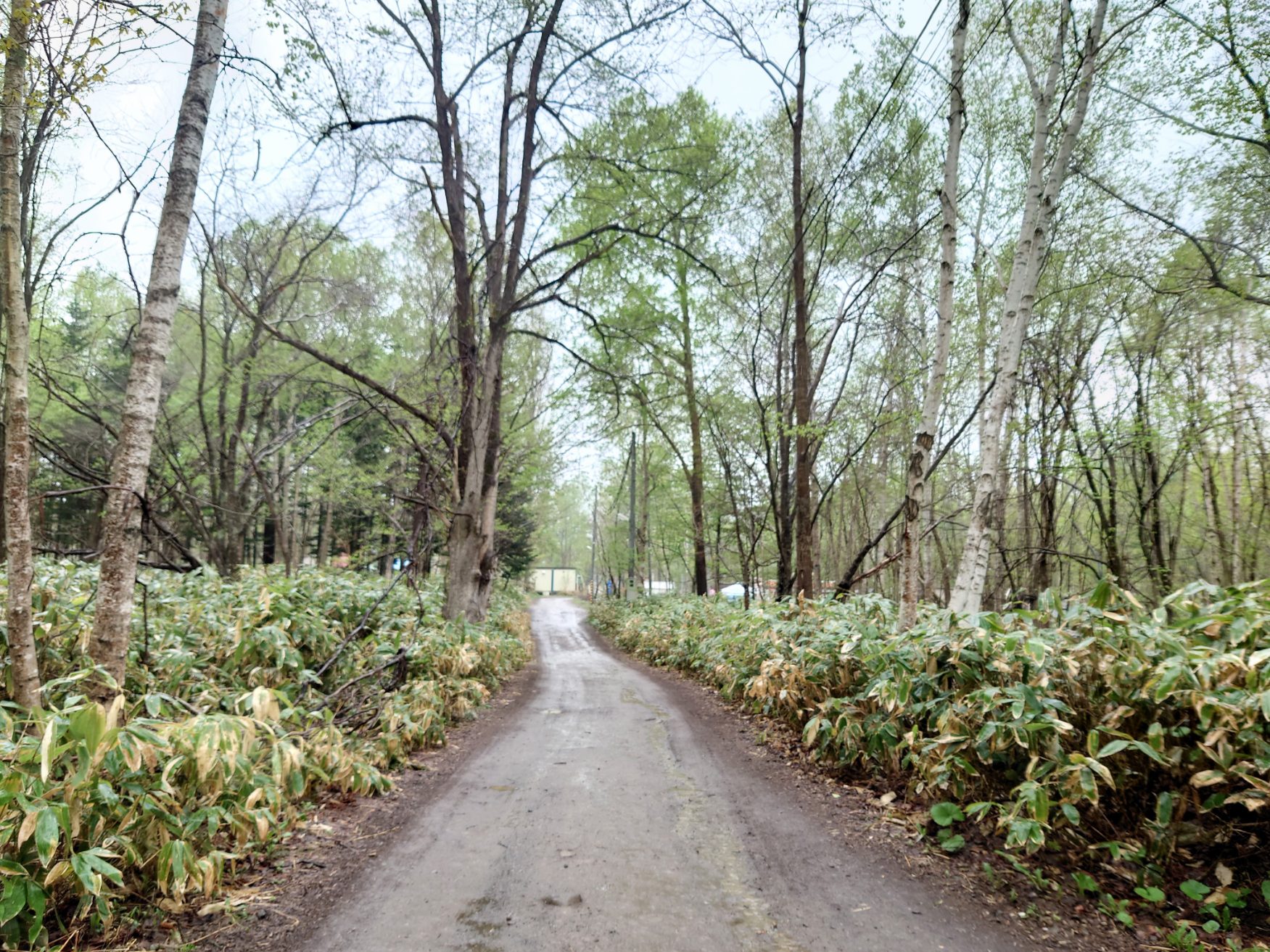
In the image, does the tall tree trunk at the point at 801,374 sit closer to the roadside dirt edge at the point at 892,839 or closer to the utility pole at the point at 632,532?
the roadside dirt edge at the point at 892,839

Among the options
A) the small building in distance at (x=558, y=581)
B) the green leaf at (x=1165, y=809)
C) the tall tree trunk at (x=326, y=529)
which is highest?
the tall tree trunk at (x=326, y=529)

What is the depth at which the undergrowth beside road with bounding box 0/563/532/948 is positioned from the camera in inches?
92.2

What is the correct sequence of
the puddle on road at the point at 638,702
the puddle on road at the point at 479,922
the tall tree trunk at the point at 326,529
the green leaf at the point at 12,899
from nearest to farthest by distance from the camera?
the green leaf at the point at 12,899
the puddle on road at the point at 479,922
the puddle on road at the point at 638,702
the tall tree trunk at the point at 326,529

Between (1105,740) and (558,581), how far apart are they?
7004cm

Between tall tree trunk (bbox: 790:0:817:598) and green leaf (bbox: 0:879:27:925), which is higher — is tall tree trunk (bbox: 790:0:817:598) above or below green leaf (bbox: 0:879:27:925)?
above

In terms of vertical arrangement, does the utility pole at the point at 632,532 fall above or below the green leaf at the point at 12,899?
above

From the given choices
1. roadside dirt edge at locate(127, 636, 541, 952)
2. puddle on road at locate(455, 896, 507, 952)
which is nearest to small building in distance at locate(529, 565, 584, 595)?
roadside dirt edge at locate(127, 636, 541, 952)

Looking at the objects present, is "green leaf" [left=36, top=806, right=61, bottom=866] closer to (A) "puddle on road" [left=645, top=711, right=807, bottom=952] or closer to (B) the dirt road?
(B) the dirt road

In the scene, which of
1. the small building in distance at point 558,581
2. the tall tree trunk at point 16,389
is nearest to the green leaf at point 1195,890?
the tall tree trunk at point 16,389

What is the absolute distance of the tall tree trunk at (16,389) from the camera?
126 inches

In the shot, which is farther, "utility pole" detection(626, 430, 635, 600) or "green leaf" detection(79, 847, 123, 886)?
"utility pole" detection(626, 430, 635, 600)

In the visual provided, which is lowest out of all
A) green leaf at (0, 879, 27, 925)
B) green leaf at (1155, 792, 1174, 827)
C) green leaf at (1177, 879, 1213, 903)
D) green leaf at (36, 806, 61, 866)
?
green leaf at (1177, 879, 1213, 903)

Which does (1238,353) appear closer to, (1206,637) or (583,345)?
(1206,637)

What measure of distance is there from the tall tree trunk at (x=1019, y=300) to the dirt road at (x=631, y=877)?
2665 millimetres
